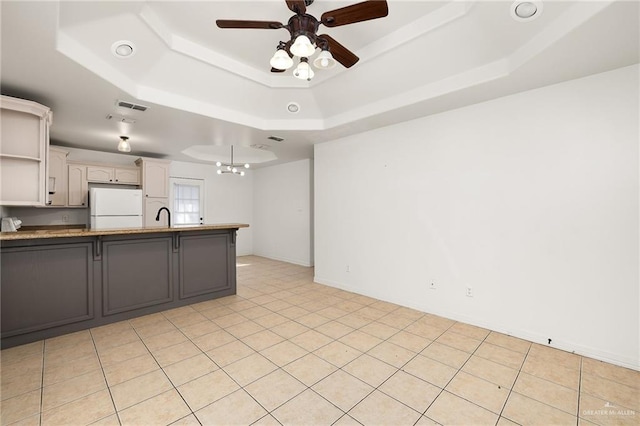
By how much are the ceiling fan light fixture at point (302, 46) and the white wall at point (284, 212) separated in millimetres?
4685

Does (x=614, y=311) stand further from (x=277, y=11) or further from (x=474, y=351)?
(x=277, y=11)

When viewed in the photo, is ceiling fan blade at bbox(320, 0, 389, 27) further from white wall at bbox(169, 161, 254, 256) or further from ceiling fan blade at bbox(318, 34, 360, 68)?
white wall at bbox(169, 161, 254, 256)

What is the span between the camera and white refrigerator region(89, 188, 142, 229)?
492 cm

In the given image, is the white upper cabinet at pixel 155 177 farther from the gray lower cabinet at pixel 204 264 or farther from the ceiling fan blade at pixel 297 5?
the ceiling fan blade at pixel 297 5

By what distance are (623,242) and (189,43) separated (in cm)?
439

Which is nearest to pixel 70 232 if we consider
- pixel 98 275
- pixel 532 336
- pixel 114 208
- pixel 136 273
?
pixel 98 275

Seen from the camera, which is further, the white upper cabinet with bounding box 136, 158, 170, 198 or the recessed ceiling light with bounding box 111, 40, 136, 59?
the white upper cabinet with bounding box 136, 158, 170, 198

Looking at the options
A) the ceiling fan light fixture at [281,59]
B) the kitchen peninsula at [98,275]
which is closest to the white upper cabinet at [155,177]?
the kitchen peninsula at [98,275]

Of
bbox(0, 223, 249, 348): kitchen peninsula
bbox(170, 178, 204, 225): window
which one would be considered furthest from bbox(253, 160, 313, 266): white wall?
bbox(0, 223, 249, 348): kitchen peninsula

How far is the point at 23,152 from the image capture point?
2781 millimetres

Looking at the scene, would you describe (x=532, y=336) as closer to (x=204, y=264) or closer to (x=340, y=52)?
(x=340, y=52)

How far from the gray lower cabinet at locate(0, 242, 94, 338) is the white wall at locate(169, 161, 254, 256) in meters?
4.08

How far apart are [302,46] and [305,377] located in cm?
238

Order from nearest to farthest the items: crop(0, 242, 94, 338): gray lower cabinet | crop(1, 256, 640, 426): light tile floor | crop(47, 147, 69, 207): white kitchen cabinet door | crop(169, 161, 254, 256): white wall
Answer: crop(1, 256, 640, 426): light tile floor → crop(0, 242, 94, 338): gray lower cabinet → crop(47, 147, 69, 207): white kitchen cabinet door → crop(169, 161, 254, 256): white wall
